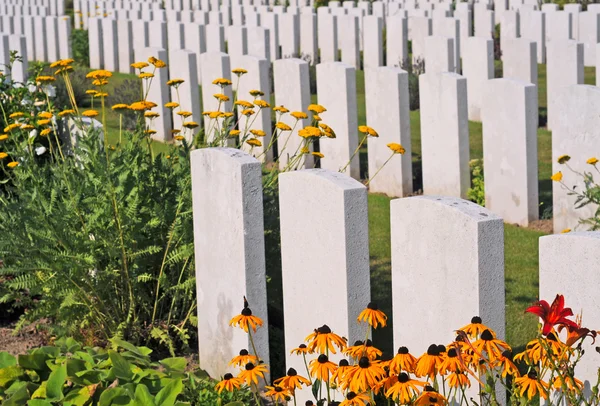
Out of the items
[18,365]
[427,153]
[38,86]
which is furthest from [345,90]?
[18,365]

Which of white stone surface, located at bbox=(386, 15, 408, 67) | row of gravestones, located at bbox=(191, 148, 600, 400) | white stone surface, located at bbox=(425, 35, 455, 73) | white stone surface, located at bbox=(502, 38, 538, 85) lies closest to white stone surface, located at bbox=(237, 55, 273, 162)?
white stone surface, located at bbox=(425, 35, 455, 73)

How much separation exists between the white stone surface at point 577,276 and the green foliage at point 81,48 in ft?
52.9

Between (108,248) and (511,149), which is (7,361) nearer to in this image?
(108,248)

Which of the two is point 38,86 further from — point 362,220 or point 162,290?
point 362,220

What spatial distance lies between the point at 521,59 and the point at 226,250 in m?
7.12

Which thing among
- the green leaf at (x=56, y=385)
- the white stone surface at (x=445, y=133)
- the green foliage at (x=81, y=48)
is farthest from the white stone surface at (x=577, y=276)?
the green foliage at (x=81, y=48)

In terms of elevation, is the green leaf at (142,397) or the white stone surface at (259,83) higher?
the white stone surface at (259,83)

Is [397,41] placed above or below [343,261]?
above

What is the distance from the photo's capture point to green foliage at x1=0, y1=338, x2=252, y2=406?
10.2ft

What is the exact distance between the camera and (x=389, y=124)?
25.5ft

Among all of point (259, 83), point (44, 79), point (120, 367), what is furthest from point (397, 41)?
point (120, 367)

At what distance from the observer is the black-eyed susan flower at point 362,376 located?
8.34ft

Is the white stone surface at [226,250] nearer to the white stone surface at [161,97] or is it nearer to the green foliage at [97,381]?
the green foliage at [97,381]

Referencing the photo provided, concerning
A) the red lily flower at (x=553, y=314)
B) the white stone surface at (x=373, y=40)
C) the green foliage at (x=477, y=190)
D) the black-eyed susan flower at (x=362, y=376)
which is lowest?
the green foliage at (x=477, y=190)
